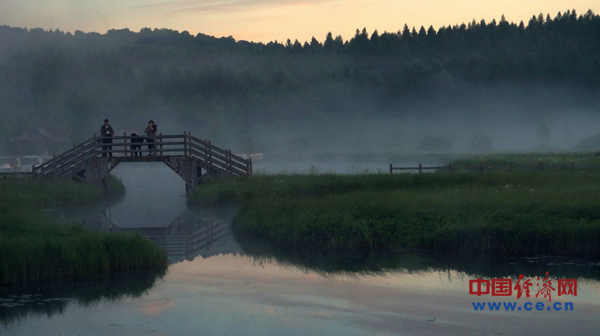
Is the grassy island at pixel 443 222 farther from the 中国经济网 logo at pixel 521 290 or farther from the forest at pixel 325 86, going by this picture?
the forest at pixel 325 86

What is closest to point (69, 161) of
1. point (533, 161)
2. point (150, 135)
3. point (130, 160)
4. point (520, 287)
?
point (130, 160)

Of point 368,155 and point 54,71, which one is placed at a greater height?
point 54,71

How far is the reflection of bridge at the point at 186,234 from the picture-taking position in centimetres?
2305

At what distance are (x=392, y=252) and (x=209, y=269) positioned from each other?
17.6ft

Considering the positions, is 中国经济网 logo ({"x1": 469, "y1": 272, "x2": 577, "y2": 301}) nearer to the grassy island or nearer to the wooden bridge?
the grassy island

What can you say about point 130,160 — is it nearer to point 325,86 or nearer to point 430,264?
point 430,264

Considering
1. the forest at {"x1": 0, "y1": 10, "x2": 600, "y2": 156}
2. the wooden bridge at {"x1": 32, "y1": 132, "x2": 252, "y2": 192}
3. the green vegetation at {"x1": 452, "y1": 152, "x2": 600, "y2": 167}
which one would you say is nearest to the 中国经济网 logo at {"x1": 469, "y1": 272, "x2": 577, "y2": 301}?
the wooden bridge at {"x1": 32, "y1": 132, "x2": 252, "y2": 192}

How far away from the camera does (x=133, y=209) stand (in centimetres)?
3769

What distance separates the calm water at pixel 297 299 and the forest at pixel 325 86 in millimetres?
109391

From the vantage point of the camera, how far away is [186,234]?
2703cm

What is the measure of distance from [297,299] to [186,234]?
38.0ft

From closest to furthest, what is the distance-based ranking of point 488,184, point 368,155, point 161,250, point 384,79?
point 161,250, point 488,184, point 368,155, point 384,79

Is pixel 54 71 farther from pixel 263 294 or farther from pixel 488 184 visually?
pixel 263 294

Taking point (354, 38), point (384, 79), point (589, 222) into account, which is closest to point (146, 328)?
point (589, 222)
